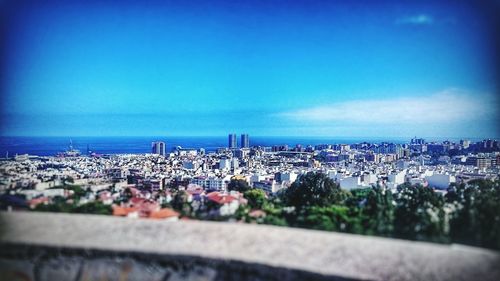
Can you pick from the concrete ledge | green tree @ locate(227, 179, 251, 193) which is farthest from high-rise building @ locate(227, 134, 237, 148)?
the concrete ledge

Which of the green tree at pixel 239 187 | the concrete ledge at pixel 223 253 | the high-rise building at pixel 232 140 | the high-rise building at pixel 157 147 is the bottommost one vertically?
the green tree at pixel 239 187

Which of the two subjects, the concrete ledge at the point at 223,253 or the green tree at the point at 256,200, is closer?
the concrete ledge at the point at 223,253

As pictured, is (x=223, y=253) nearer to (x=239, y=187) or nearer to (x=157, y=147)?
(x=239, y=187)

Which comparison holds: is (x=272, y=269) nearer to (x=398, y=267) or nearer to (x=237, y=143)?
(x=398, y=267)

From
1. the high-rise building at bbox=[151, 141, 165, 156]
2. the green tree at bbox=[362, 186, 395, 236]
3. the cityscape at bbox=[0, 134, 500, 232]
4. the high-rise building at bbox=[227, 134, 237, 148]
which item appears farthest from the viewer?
the high-rise building at bbox=[151, 141, 165, 156]

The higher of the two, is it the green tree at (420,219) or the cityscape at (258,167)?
the green tree at (420,219)

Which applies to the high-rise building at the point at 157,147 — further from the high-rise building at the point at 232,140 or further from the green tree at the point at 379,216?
the green tree at the point at 379,216

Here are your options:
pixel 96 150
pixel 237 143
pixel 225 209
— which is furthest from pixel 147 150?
pixel 225 209

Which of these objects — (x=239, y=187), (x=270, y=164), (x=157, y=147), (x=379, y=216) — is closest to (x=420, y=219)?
(x=379, y=216)

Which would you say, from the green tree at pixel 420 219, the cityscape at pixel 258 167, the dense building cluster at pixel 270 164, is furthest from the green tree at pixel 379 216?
the dense building cluster at pixel 270 164

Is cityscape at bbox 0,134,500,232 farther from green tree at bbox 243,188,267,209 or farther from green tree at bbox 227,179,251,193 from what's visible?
green tree at bbox 243,188,267,209
